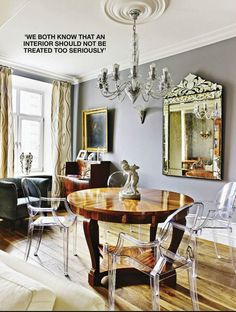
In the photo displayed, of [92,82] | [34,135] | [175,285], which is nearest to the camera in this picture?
[175,285]

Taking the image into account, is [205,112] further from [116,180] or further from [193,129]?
[116,180]

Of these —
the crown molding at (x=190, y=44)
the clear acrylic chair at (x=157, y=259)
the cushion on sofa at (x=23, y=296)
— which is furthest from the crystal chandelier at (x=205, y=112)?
the cushion on sofa at (x=23, y=296)

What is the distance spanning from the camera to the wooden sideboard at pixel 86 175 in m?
→ 4.34

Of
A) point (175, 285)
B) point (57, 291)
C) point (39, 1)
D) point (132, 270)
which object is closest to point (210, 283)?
point (175, 285)

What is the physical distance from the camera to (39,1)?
8.54 feet

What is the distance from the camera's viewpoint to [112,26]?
308cm

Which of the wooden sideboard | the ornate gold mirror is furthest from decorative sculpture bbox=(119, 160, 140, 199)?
the wooden sideboard

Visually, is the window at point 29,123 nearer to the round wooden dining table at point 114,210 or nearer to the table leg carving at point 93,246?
the round wooden dining table at point 114,210

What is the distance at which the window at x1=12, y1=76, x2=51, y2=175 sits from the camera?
5.12 meters

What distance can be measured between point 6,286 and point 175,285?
1.78m

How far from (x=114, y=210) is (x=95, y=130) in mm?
3131

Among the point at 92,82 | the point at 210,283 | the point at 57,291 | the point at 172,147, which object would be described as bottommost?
the point at 210,283

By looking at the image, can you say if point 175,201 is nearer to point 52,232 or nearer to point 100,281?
point 100,281

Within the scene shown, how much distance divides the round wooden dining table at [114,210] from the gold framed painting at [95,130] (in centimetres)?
215
